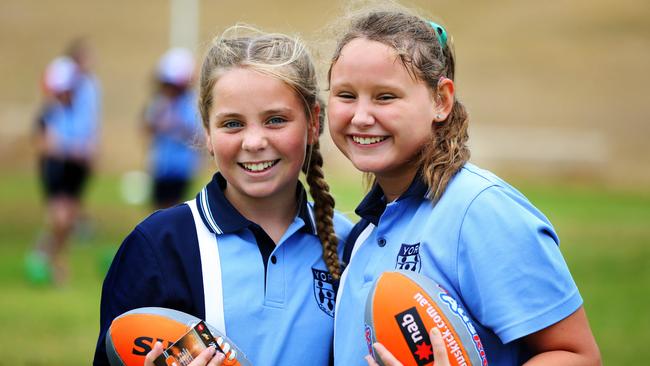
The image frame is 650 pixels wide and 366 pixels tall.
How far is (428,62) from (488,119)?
1856cm

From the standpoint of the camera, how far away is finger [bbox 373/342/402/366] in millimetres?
2318

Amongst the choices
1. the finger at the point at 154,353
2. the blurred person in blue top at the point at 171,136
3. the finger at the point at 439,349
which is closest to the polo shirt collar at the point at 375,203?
the finger at the point at 439,349

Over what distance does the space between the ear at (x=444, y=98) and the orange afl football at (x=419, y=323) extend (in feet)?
1.63

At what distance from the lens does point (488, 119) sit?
2081cm

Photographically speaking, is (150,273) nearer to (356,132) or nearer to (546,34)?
(356,132)

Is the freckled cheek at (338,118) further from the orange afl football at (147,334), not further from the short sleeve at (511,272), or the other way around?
the orange afl football at (147,334)

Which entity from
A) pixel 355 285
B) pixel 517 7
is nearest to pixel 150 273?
pixel 355 285

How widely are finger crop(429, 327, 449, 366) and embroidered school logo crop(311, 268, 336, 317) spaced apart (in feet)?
1.96

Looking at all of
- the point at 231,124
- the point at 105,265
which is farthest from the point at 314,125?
the point at 105,265

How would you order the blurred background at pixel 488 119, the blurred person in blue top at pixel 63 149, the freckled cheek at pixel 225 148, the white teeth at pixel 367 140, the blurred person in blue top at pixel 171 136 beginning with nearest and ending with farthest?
the white teeth at pixel 367 140
the freckled cheek at pixel 225 148
the blurred background at pixel 488 119
the blurred person in blue top at pixel 63 149
the blurred person in blue top at pixel 171 136

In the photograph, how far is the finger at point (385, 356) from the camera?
2.32 m

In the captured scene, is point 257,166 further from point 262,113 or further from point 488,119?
point 488,119

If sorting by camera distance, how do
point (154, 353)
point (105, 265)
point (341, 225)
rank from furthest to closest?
point (105, 265) < point (341, 225) < point (154, 353)

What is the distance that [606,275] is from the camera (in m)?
8.45
